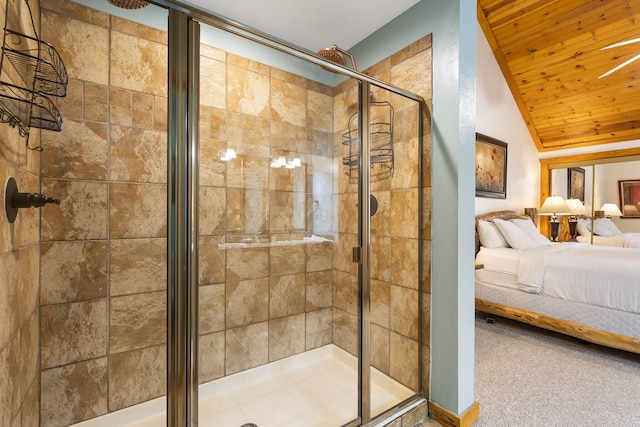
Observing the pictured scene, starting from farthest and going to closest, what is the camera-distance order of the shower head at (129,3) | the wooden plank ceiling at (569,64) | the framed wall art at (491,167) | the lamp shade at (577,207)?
the lamp shade at (577,207) < the framed wall art at (491,167) < the wooden plank ceiling at (569,64) < the shower head at (129,3)

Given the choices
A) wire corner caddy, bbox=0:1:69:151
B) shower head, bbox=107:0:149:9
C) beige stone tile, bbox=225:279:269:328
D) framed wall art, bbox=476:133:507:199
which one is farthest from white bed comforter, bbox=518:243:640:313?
wire corner caddy, bbox=0:1:69:151

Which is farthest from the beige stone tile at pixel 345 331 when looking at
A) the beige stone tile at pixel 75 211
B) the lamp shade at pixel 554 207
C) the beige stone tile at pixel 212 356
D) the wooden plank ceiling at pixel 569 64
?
the lamp shade at pixel 554 207

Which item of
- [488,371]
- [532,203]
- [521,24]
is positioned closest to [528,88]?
[521,24]

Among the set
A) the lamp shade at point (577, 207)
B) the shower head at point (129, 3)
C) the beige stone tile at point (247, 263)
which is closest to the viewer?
the shower head at point (129, 3)

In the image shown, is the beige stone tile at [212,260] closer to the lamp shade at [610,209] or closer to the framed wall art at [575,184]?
the lamp shade at [610,209]

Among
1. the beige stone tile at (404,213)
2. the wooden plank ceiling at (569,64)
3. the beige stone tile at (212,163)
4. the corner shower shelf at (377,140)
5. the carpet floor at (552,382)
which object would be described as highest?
the wooden plank ceiling at (569,64)

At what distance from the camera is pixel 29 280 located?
119 centimetres

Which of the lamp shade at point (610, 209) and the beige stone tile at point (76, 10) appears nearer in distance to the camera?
the beige stone tile at point (76, 10)

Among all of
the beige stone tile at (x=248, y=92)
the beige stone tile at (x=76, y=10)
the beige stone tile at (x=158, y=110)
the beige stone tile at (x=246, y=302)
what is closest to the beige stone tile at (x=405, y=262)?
the beige stone tile at (x=246, y=302)

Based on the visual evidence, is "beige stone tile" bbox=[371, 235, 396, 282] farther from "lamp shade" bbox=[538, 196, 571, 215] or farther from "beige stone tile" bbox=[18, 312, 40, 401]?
"lamp shade" bbox=[538, 196, 571, 215]

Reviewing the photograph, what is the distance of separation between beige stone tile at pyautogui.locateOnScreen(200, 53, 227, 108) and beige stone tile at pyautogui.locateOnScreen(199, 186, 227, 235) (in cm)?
39

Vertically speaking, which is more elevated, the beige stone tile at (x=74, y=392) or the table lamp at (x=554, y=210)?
the table lamp at (x=554, y=210)

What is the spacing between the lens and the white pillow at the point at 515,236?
342 cm

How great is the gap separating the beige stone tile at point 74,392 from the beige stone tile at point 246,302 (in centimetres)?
66
